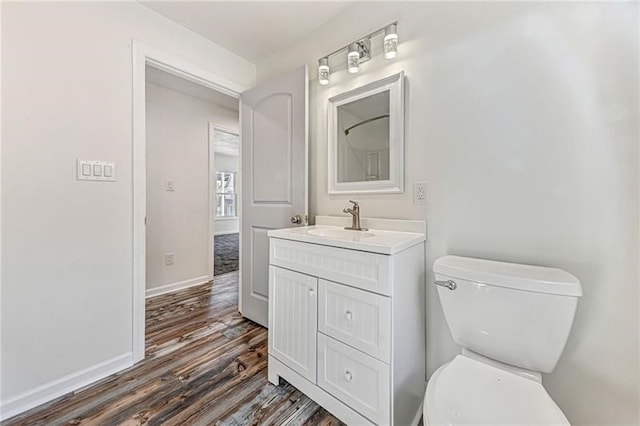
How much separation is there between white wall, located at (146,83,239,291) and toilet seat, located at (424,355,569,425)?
9.50 ft

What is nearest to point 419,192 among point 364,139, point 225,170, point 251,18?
point 364,139

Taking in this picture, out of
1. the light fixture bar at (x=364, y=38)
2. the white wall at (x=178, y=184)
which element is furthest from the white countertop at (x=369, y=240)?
the white wall at (x=178, y=184)

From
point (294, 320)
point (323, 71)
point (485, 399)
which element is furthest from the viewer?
point (323, 71)

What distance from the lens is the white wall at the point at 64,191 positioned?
1.29 metres

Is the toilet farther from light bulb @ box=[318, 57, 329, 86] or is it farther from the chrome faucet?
light bulb @ box=[318, 57, 329, 86]

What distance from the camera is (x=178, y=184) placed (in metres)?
3.04

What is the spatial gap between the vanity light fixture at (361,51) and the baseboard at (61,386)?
217 cm

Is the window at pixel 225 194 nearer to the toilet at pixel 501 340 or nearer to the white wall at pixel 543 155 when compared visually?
the white wall at pixel 543 155

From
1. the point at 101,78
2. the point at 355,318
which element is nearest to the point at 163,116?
the point at 101,78

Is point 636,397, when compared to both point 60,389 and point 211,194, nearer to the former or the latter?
point 60,389

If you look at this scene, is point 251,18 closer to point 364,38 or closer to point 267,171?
point 364,38

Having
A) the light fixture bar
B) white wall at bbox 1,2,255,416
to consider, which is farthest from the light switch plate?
the light fixture bar

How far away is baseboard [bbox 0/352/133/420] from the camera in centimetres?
128

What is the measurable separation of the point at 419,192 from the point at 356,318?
2.38 feet
